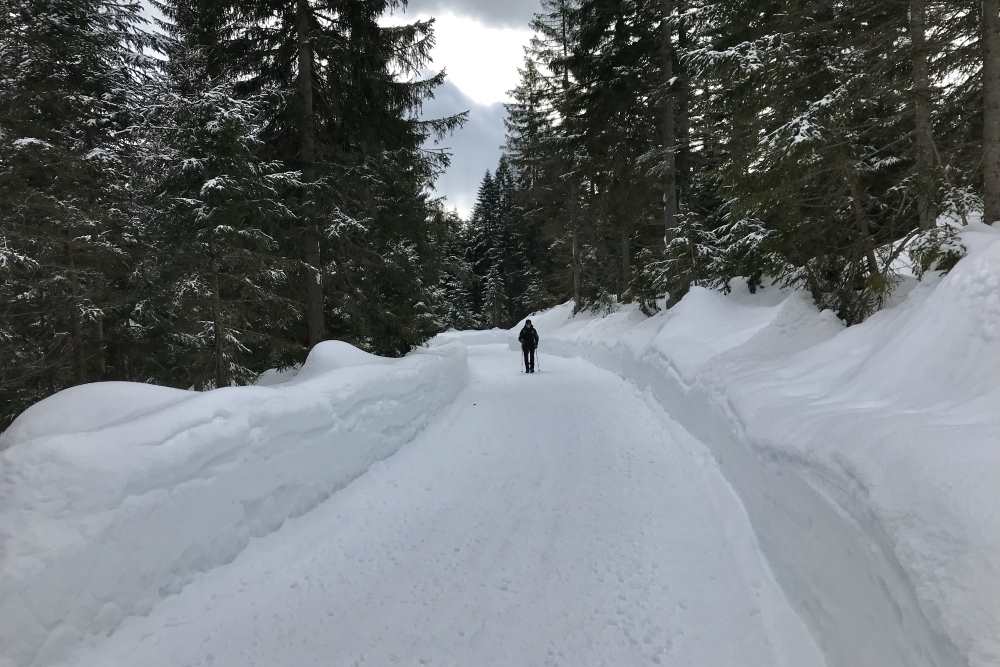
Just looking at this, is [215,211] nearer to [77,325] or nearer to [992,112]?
[77,325]

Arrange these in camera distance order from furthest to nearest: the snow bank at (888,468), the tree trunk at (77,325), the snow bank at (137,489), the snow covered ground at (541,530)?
the tree trunk at (77,325) → the snow bank at (137,489) → the snow covered ground at (541,530) → the snow bank at (888,468)

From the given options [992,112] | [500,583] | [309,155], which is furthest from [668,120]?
[500,583]

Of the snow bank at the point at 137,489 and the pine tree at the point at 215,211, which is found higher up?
the pine tree at the point at 215,211

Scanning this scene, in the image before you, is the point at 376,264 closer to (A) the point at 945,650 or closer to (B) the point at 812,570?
(B) the point at 812,570

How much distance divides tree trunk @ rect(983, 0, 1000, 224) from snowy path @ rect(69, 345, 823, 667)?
4.92m

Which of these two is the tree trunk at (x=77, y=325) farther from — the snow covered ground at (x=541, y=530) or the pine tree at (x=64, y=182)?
the snow covered ground at (x=541, y=530)

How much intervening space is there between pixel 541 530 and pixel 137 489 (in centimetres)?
338

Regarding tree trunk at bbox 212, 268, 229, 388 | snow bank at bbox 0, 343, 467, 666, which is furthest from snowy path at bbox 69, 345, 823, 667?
tree trunk at bbox 212, 268, 229, 388

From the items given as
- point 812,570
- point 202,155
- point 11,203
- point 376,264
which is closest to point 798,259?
point 812,570

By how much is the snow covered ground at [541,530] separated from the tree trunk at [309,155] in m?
5.97

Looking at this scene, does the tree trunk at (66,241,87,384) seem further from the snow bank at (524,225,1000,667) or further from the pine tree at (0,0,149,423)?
the snow bank at (524,225,1000,667)

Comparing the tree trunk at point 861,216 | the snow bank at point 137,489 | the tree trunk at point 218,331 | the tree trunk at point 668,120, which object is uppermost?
the tree trunk at point 668,120

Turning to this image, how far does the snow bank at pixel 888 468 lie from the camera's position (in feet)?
7.18

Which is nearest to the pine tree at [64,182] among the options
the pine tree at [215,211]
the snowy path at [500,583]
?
the pine tree at [215,211]
